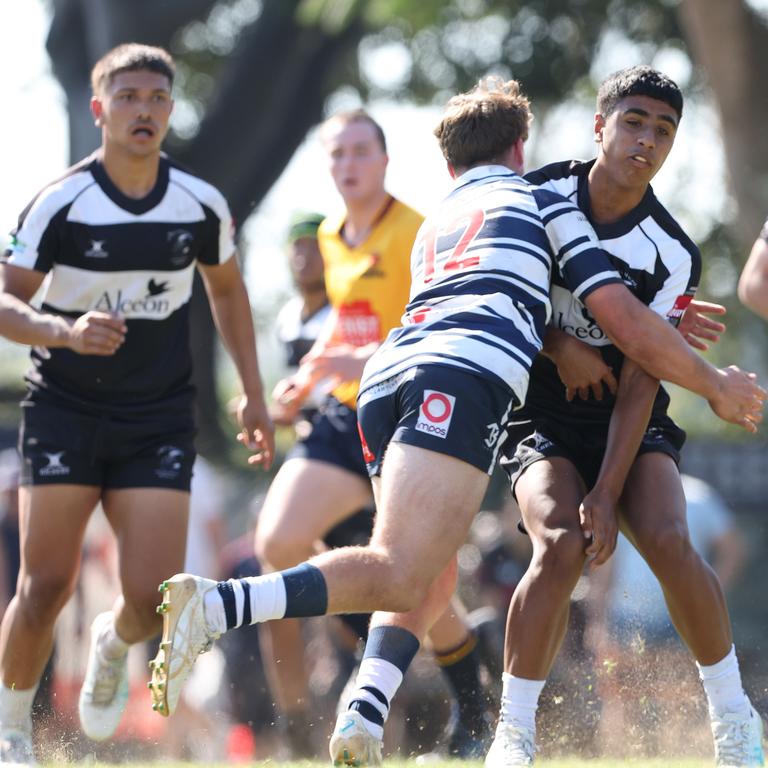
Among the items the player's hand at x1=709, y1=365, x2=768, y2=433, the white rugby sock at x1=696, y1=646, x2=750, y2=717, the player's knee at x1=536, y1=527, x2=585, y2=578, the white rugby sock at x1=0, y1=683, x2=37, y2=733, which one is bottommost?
the white rugby sock at x1=0, y1=683, x2=37, y2=733

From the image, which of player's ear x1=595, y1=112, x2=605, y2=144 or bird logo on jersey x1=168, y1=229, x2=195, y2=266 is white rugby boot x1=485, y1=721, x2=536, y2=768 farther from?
bird logo on jersey x1=168, y1=229, x2=195, y2=266

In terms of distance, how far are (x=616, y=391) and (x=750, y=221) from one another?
8.16 meters

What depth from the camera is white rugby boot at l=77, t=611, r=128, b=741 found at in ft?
21.1

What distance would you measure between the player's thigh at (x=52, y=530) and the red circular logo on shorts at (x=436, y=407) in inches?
77.2

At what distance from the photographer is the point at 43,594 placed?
6059 millimetres

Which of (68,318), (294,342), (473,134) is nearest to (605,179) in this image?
(473,134)

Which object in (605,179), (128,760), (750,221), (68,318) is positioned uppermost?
(750,221)

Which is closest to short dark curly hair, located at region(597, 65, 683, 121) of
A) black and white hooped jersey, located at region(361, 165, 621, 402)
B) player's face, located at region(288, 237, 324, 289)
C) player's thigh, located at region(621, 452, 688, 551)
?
black and white hooped jersey, located at region(361, 165, 621, 402)

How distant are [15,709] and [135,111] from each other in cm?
248

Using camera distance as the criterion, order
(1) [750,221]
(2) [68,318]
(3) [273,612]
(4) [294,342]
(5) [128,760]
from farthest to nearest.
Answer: (1) [750,221] → (4) [294,342] → (5) [128,760] → (2) [68,318] → (3) [273,612]

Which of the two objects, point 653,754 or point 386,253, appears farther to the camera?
point 386,253

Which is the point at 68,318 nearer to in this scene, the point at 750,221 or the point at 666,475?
the point at 666,475

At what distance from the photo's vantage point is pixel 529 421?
551cm

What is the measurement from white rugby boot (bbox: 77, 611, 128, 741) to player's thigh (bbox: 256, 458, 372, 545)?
3.59 ft
